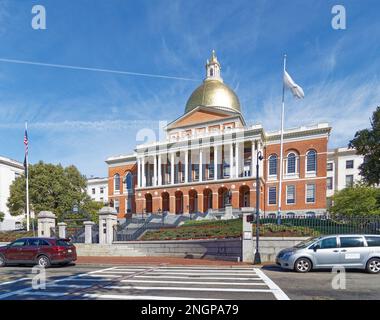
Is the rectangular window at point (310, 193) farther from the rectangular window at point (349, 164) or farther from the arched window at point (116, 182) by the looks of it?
the arched window at point (116, 182)

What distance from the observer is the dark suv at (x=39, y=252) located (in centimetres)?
1587

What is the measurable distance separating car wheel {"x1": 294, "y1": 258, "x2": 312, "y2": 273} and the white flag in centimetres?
1918

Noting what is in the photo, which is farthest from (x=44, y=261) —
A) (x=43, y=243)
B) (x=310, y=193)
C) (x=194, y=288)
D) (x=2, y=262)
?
(x=310, y=193)

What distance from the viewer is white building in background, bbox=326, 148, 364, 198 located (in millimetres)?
68438

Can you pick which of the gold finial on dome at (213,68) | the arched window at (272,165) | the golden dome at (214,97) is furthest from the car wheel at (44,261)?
the gold finial on dome at (213,68)

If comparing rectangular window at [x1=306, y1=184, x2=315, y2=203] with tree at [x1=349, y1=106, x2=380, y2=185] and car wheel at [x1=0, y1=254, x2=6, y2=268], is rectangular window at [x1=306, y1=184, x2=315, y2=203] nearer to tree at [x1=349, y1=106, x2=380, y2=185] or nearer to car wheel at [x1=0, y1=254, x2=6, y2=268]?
tree at [x1=349, y1=106, x2=380, y2=185]

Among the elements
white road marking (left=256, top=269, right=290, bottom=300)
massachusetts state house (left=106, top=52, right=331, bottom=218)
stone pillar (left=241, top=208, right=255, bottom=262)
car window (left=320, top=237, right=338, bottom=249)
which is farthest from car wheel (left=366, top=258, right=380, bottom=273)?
massachusetts state house (left=106, top=52, right=331, bottom=218)

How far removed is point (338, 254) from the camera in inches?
506

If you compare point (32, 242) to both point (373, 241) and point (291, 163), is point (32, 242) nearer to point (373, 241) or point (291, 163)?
point (373, 241)

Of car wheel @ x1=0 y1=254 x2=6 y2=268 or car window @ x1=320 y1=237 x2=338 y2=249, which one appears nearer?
car window @ x1=320 y1=237 x2=338 y2=249

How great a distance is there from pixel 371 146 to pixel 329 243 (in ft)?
65.1
